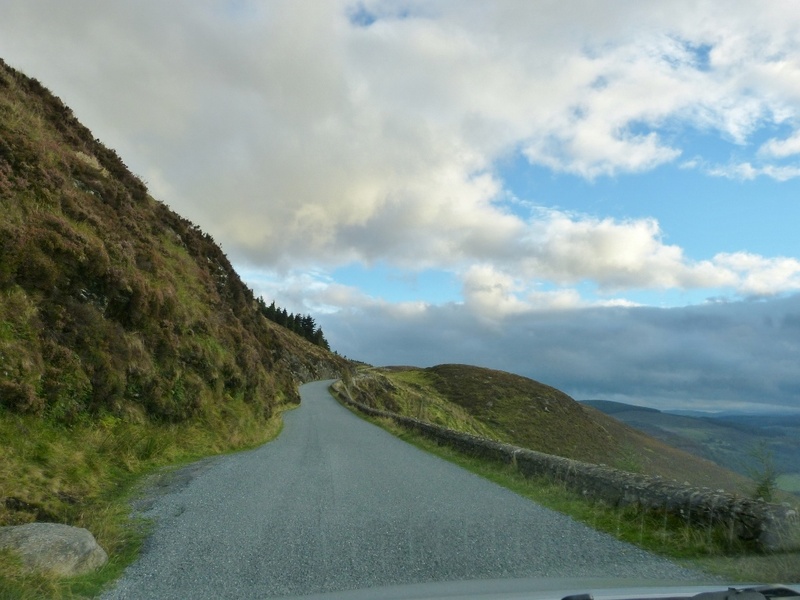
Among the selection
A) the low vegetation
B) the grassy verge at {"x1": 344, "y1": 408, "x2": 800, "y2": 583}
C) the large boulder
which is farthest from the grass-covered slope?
the grassy verge at {"x1": 344, "y1": 408, "x2": 800, "y2": 583}

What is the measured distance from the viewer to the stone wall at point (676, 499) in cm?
629

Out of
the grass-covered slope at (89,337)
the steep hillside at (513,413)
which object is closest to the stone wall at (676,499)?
the grass-covered slope at (89,337)

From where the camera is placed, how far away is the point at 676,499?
7.75 meters

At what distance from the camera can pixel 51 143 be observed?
17594 mm

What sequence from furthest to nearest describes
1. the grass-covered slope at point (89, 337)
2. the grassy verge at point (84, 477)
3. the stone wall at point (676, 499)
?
1. the grass-covered slope at point (89, 337)
2. the stone wall at point (676, 499)
3. the grassy verge at point (84, 477)

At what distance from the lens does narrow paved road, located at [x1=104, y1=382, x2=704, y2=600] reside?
5.66 meters

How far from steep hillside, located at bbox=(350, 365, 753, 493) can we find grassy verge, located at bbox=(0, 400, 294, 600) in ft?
118

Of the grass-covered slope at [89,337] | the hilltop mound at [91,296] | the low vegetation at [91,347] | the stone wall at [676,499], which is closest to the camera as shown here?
the stone wall at [676,499]

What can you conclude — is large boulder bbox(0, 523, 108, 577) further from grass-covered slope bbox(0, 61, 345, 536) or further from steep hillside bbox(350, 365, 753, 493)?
steep hillside bbox(350, 365, 753, 493)

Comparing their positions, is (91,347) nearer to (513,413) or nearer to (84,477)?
(84,477)

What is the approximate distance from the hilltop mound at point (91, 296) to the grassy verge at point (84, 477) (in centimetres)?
56

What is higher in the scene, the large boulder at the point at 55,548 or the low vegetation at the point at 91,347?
the low vegetation at the point at 91,347

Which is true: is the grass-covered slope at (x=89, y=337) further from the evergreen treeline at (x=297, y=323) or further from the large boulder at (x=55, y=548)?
the evergreen treeline at (x=297, y=323)

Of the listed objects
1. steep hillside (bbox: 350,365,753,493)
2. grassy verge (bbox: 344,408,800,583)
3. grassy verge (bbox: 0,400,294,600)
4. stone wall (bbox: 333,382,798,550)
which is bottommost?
grassy verge (bbox: 0,400,294,600)
